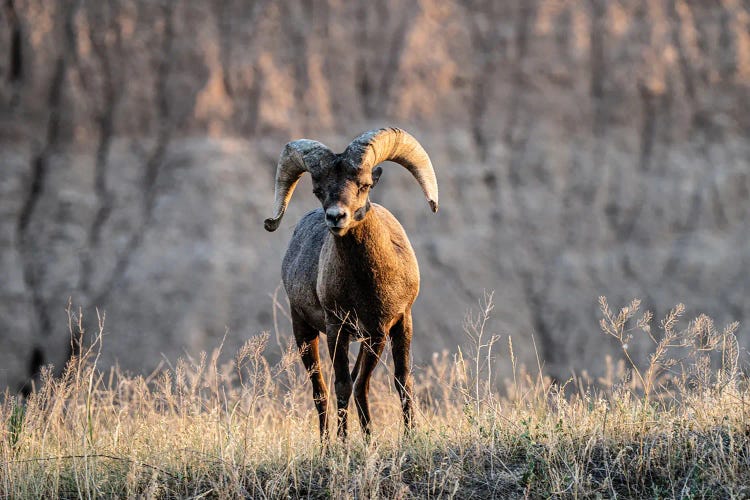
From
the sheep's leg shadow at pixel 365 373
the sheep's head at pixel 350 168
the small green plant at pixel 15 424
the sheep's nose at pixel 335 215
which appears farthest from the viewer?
the sheep's leg shadow at pixel 365 373

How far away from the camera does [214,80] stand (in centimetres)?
1983

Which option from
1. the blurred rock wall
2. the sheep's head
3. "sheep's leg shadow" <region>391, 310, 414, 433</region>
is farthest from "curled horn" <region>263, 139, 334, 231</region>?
the blurred rock wall

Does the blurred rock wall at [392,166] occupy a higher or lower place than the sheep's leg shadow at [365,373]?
higher

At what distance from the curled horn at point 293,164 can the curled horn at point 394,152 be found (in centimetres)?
19

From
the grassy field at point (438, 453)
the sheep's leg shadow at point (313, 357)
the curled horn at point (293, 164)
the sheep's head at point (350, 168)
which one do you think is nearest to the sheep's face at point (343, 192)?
the sheep's head at point (350, 168)

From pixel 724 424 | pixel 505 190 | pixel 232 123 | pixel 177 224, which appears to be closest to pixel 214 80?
pixel 232 123

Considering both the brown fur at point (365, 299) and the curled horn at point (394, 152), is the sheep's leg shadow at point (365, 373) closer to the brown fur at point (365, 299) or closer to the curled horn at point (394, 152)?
the brown fur at point (365, 299)

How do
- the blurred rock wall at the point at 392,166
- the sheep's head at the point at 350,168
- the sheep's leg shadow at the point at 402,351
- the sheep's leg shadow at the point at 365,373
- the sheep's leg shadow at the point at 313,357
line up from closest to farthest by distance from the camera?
the sheep's head at the point at 350,168 → the sheep's leg shadow at the point at 365,373 → the sheep's leg shadow at the point at 402,351 → the sheep's leg shadow at the point at 313,357 → the blurred rock wall at the point at 392,166

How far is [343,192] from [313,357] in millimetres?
2021

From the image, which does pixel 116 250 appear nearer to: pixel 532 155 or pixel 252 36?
pixel 252 36

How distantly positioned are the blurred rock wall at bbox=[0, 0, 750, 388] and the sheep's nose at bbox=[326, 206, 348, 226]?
1231 cm

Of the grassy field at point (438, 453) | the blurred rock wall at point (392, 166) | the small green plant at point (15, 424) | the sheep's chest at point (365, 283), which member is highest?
the blurred rock wall at point (392, 166)

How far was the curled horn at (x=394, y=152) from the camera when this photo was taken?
19.4 ft

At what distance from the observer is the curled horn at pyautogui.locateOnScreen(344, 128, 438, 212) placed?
5922 mm
